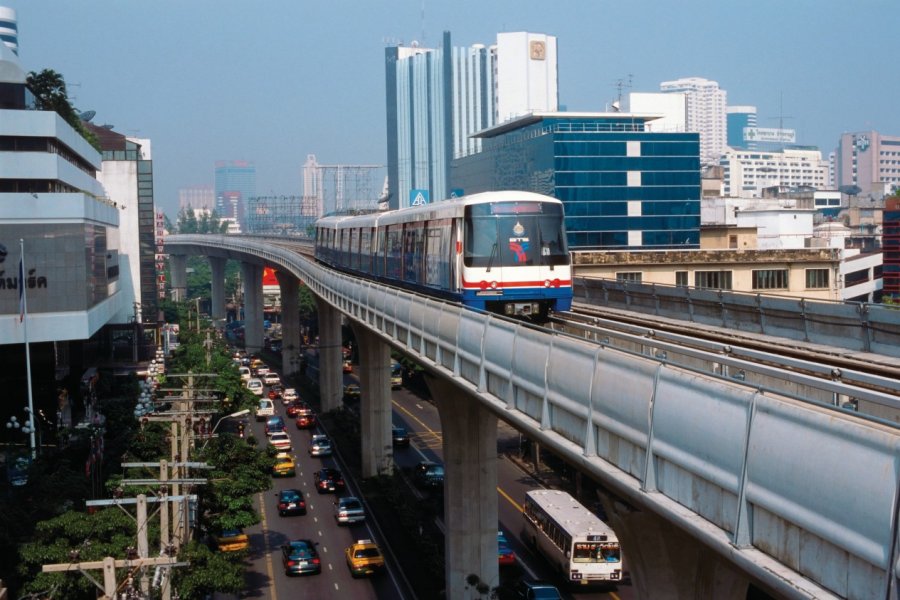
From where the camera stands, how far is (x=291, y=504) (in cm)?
4128

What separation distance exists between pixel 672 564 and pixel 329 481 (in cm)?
3332

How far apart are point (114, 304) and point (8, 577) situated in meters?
29.5

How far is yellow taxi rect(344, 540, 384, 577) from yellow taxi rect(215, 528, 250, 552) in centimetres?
370

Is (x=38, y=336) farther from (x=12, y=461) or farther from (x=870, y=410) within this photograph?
(x=870, y=410)

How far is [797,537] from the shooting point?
799 centimetres

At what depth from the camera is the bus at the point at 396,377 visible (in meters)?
73.8

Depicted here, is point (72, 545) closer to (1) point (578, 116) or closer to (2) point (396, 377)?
(2) point (396, 377)

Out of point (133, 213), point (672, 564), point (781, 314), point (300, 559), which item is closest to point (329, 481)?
point (300, 559)

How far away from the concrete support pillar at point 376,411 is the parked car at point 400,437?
449 centimetres

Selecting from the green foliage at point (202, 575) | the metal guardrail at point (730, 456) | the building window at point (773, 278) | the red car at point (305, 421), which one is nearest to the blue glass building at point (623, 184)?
the red car at point (305, 421)

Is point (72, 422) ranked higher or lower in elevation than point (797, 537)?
lower

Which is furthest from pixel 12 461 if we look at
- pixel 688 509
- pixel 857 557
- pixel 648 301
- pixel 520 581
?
pixel 857 557

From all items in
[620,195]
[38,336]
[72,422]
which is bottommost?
[72,422]

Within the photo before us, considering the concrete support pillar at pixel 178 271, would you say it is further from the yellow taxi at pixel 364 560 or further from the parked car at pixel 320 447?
the yellow taxi at pixel 364 560
